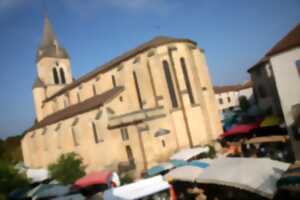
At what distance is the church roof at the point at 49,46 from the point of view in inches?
1738

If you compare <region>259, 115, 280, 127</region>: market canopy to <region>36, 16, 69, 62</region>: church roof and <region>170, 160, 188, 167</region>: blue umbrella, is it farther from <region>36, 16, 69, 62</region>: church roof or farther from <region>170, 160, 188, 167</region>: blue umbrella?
<region>36, 16, 69, 62</region>: church roof

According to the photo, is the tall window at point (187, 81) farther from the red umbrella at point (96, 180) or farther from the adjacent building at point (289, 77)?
the red umbrella at point (96, 180)

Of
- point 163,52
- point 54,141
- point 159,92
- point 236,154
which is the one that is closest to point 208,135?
point 236,154

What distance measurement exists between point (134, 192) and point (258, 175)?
18.8ft

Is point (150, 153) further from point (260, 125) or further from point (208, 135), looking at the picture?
point (260, 125)

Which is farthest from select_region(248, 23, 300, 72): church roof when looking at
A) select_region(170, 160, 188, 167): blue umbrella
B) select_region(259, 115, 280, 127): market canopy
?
select_region(170, 160, 188, 167): blue umbrella

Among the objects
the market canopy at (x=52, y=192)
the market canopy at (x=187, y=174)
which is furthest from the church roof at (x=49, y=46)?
the market canopy at (x=187, y=174)

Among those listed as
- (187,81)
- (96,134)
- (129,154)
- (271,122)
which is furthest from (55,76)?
(271,122)

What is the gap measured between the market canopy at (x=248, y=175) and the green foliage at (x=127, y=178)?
33.4ft

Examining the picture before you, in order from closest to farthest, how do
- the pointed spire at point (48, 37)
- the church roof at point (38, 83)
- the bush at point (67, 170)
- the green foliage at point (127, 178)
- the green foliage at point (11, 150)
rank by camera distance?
the green foliage at point (127, 178) < the bush at point (67, 170) < the green foliage at point (11, 150) < the church roof at point (38, 83) < the pointed spire at point (48, 37)

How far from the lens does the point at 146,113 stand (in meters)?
23.4

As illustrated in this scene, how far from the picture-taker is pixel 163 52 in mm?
25781

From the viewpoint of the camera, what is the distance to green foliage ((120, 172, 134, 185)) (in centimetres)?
2008

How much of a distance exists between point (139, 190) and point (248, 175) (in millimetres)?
5260
